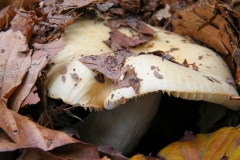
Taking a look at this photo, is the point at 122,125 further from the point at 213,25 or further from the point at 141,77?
the point at 213,25

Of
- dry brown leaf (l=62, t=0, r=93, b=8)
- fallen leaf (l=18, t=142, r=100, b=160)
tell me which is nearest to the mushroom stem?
fallen leaf (l=18, t=142, r=100, b=160)

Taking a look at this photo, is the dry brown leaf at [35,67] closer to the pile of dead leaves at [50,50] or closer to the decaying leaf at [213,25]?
the pile of dead leaves at [50,50]

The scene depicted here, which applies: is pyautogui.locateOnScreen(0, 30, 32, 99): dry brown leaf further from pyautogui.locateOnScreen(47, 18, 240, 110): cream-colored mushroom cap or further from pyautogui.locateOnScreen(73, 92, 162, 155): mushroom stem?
pyautogui.locateOnScreen(73, 92, 162, 155): mushroom stem

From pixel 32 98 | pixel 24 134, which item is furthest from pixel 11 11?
pixel 24 134

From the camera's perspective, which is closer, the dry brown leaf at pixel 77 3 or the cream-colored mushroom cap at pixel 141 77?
the cream-colored mushroom cap at pixel 141 77

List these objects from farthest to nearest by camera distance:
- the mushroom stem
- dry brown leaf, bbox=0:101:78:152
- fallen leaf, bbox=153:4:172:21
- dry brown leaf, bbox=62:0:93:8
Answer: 1. fallen leaf, bbox=153:4:172:21
2. dry brown leaf, bbox=62:0:93:8
3. the mushroom stem
4. dry brown leaf, bbox=0:101:78:152

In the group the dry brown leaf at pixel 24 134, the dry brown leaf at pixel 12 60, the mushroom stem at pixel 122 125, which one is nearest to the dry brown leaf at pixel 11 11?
the dry brown leaf at pixel 12 60
